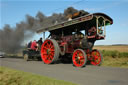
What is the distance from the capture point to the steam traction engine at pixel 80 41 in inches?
328

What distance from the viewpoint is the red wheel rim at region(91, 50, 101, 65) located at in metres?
8.91

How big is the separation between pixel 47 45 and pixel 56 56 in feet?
4.97

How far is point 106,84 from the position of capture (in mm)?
4441

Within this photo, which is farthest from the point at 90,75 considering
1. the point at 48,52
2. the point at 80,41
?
the point at 48,52

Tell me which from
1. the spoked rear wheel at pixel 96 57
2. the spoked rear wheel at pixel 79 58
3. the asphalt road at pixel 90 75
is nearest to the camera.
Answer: the asphalt road at pixel 90 75

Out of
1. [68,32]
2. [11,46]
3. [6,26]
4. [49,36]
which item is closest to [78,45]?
[68,32]

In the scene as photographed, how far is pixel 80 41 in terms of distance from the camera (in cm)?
889

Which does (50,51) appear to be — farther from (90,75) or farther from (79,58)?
(90,75)

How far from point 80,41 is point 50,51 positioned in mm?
2552

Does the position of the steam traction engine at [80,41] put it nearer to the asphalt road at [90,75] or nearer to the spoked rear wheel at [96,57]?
the spoked rear wheel at [96,57]

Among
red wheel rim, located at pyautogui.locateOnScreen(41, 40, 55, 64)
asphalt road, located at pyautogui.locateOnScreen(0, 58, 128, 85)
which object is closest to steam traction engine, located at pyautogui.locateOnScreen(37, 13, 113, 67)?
red wheel rim, located at pyautogui.locateOnScreen(41, 40, 55, 64)

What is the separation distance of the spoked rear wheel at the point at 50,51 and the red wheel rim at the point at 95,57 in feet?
8.06

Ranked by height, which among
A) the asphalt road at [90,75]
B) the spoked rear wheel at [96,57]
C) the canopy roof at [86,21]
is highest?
the canopy roof at [86,21]

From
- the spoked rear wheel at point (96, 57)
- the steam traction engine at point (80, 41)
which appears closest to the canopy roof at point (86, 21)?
the steam traction engine at point (80, 41)
